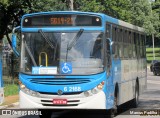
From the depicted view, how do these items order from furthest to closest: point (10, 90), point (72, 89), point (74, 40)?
point (10, 90) < point (74, 40) < point (72, 89)

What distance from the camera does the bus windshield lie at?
532 inches

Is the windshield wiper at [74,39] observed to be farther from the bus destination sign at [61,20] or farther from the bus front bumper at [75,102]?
the bus front bumper at [75,102]

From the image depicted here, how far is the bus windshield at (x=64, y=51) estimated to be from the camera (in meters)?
13.5

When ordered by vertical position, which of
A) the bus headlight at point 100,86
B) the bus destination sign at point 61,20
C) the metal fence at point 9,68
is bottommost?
the metal fence at point 9,68

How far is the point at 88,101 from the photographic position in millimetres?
13297

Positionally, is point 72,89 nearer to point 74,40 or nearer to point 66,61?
point 66,61

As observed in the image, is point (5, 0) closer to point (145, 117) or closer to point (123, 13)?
point (145, 117)

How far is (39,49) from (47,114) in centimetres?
225

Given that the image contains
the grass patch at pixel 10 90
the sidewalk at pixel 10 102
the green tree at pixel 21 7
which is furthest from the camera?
the green tree at pixel 21 7

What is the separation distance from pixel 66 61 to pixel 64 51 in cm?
28

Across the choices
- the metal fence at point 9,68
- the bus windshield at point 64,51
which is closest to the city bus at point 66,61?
the bus windshield at point 64,51

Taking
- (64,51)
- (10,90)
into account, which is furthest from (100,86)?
(10,90)

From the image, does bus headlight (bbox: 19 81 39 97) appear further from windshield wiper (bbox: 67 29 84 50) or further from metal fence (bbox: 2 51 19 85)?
metal fence (bbox: 2 51 19 85)

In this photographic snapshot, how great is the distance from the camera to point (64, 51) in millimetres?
13602
